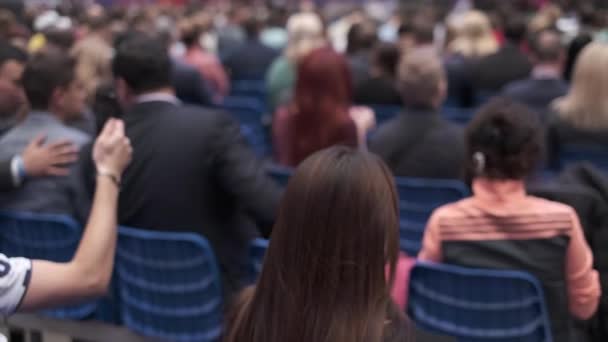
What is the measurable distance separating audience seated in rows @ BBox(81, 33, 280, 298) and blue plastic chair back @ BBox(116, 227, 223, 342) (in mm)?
229

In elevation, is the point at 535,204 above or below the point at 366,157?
below

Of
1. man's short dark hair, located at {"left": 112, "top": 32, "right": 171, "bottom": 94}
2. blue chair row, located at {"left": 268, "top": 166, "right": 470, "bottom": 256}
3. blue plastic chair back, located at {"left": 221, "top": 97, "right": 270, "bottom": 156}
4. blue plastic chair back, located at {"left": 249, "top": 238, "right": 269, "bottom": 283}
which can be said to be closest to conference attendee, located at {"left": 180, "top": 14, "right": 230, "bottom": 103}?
blue plastic chair back, located at {"left": 221, "top": 97, "right": 270, "bottom": 156}

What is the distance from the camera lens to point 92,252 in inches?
66.2

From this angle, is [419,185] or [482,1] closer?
[419,185]

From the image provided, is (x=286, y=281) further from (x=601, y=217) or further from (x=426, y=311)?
(x=601, y=217)

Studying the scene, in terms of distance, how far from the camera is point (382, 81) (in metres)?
6.11

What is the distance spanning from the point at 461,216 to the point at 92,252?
133 centimetres

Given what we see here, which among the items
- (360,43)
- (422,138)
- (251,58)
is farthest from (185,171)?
(251,58)

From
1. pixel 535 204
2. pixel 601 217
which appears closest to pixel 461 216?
pixel 535 204

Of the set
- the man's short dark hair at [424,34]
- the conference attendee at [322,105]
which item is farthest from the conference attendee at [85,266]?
the man's short dark hair at [424,34]

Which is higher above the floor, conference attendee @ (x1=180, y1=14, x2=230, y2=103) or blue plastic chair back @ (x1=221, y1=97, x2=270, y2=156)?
conference attendee @ (x1=180, y1=14, x2=230, y2=103)

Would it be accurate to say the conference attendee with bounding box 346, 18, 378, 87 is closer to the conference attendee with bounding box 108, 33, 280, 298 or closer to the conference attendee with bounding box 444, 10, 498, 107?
the conference attendee with bounding box 444, 10, 498, 107

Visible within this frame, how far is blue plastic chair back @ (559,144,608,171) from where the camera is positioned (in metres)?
4.64

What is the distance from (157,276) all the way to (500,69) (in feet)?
15.6
